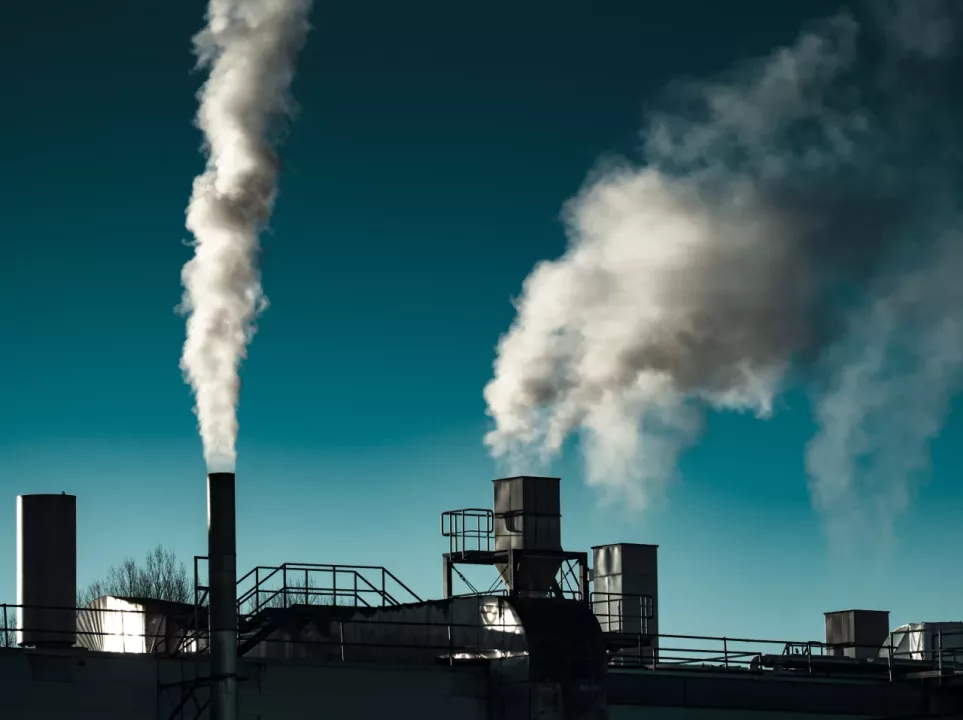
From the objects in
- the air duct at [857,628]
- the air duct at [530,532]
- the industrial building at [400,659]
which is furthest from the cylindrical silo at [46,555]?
the air duct at [857,628]

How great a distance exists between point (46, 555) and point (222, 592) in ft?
14.4

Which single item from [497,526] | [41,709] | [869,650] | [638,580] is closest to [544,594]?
[497,526]

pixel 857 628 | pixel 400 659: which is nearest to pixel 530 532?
pixel 400 659

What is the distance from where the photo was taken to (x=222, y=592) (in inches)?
1283

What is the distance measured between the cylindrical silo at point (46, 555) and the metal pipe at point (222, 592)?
3.45 metres

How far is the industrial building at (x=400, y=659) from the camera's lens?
32.2 m

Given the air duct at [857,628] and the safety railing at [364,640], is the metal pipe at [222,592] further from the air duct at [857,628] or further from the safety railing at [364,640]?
the air duct at [857,628]

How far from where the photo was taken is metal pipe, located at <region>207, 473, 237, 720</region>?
105 ft

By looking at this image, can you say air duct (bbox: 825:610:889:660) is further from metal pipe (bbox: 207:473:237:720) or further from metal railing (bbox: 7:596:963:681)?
metal pipe (bbox: 207:473:237:720)

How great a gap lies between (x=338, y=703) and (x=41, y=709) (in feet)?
18.4

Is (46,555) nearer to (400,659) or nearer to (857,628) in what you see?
(400,659)

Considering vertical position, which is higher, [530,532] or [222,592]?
[530,532]

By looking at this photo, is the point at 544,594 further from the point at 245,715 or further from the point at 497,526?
the point at 245,715

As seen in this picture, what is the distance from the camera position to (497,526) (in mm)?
41156
